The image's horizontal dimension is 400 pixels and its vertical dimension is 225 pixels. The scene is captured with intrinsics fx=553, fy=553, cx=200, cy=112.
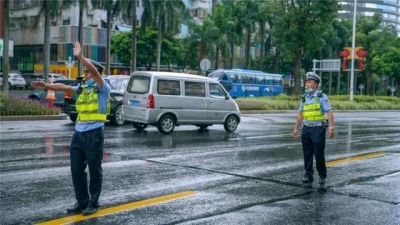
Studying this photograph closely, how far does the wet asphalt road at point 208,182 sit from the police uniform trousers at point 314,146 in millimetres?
295

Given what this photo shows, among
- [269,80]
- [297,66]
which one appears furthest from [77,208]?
[269,80]

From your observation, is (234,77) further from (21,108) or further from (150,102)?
(150,102)

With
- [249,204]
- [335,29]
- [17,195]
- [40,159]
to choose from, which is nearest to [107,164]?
[40,159]

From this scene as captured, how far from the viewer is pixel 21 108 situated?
68.0ft

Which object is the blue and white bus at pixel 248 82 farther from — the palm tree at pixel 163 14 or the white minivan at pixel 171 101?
the white minivan at pixel 171 101

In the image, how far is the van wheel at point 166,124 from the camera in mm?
16188

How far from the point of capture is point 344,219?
647 centimetres

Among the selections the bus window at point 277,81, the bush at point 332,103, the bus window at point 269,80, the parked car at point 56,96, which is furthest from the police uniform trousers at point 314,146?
the bus window at point 277,81

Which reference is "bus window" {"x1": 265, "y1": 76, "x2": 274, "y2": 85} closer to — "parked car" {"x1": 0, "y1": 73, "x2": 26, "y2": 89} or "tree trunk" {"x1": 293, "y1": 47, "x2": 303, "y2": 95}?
"tree trunk" {"x1": 293, "y1": 47, "x2": 303, "y2": 95}

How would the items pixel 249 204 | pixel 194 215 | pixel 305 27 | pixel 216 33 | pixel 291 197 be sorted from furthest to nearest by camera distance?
pixel 216 33 → pixel 305 27 → pixel 291 197 → pixel 249 204 → pixel 194 215

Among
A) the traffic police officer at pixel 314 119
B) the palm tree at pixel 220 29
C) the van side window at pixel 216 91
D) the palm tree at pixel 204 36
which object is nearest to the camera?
the traffic police officer at pixel 314 119

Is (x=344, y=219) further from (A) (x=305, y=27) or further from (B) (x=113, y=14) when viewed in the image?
(B) (x=113, y=14)

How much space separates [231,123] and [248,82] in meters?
31.3

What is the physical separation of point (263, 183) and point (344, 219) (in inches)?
88.0
